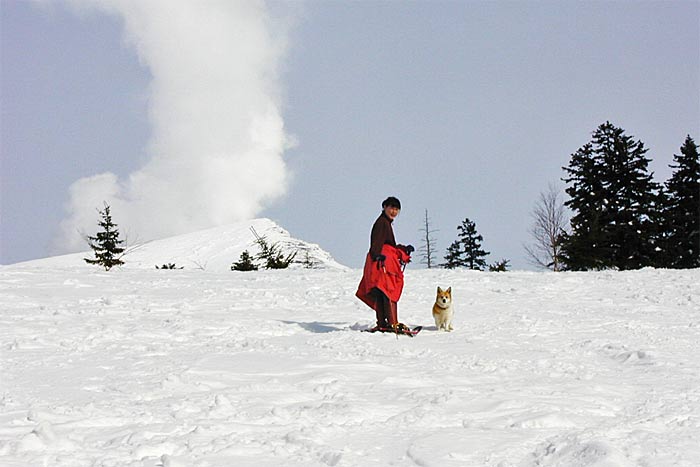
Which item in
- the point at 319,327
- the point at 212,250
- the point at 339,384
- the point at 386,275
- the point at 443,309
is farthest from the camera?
the point at 212,250

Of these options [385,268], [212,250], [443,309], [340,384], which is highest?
[212,250]

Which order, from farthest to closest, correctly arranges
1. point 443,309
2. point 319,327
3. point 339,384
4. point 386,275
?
point 319,327 → point 443,309 → point 386,275 → point 339,384

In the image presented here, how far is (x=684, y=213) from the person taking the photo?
101 feet

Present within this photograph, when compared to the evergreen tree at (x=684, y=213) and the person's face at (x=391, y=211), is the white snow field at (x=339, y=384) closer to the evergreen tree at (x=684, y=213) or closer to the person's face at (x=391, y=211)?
the person's face at (x=391, y=211)

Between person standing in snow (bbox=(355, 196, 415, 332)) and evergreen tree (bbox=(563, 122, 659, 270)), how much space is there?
22.8 metres

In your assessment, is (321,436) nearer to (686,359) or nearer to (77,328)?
(686,359)

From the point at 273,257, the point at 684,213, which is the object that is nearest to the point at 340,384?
the point at 273,257

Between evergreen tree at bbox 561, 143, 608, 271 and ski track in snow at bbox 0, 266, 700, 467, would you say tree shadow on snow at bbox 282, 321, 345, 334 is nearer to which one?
ski track in snow at bbox 0, 266, 700, 467

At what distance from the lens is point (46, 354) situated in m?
7.19

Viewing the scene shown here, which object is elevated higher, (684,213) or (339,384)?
(684,213)

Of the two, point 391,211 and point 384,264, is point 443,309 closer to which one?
point 384,264

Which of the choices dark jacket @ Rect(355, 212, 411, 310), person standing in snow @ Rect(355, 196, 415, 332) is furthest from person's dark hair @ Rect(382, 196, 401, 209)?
dark jacket @ Rect(355, 212, 411, 310)

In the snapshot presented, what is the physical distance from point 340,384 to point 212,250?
40.9 m

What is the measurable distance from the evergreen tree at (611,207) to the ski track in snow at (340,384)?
17.9m
